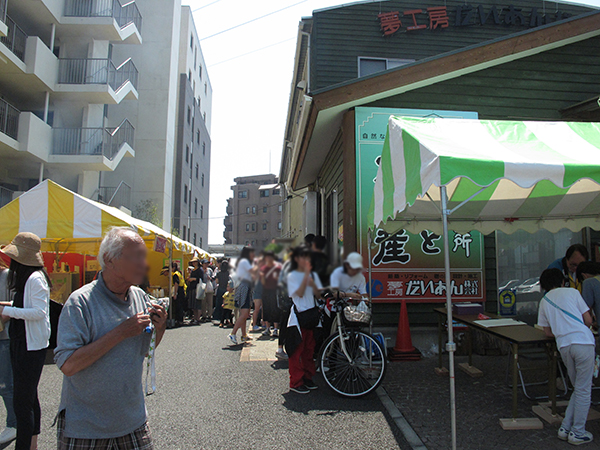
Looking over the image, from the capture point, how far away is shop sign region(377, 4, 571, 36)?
10211 mm

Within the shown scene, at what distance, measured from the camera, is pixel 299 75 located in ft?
44.3

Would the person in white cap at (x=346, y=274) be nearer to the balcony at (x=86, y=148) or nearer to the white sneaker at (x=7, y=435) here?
the white sneaker at (x=7, y=435)

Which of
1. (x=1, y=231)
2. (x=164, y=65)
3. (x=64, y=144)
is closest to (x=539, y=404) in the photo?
(x=1, y=231)

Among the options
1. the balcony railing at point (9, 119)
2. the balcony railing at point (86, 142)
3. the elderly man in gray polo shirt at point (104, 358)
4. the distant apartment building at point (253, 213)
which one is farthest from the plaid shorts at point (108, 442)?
the balcony railing at point (86, 142)

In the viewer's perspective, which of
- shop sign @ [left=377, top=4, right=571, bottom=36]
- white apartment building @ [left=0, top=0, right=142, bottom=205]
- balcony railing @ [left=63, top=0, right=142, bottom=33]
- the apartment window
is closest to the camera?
the apartment window

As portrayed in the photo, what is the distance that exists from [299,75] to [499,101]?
7.86 m

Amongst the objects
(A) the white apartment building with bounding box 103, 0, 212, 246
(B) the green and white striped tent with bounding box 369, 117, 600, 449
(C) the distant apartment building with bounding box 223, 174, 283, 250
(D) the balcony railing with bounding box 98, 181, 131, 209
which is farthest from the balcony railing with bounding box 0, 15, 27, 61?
(C) the distant apartment building with bounding box 223, 174, 283, 250

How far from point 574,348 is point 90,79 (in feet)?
56.2

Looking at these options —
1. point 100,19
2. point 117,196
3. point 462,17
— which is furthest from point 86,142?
point 462,17

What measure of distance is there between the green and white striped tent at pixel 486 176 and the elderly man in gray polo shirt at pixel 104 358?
7.11 ft

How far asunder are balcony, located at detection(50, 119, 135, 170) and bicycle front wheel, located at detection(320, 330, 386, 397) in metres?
13.7

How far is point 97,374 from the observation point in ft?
5.98

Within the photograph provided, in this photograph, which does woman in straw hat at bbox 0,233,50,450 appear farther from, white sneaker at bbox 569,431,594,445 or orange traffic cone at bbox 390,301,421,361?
orange traffic cone at bbox 390,301,421,361

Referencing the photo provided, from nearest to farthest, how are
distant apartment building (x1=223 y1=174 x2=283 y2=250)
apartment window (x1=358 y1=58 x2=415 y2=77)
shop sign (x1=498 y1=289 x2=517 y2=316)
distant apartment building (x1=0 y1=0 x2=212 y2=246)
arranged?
distant apartment building (x1=223 y1=174 x2=283 y2=250), shop sign (x1=498 y1=289 x2=517 y2=316), apartment window (x1=358 y1=58 x2=415 y2=77), distant apartment building (x1=0 y1=0 x2=212 y2=246)
